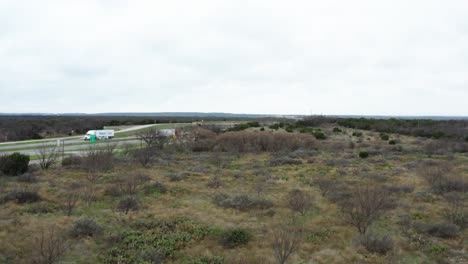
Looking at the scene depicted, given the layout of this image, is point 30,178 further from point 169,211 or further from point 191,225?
point 191,225

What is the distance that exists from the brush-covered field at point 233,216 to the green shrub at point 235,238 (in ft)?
0.09

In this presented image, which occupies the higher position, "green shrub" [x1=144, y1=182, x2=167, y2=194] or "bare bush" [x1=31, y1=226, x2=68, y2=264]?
"bare bush" [x1=31, y1=226, x2=68, y2=264]

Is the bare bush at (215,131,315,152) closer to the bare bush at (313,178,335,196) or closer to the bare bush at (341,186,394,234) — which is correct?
the bare bush at (313,178,335,196)

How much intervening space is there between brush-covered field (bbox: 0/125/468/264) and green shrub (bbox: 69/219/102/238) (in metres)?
0.03

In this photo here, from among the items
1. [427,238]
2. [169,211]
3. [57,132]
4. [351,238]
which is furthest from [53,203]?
[57,132]

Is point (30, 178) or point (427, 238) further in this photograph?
point (30, 178)

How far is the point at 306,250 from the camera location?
7629mm

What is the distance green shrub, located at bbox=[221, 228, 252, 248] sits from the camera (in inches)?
312

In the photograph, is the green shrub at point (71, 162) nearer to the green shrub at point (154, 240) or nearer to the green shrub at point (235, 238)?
the green shrub at point (154, 240)

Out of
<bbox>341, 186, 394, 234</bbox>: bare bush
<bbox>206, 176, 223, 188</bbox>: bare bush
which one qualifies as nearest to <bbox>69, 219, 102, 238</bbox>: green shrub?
<bbox>206, 176, 223, 188</bbox>: bare bush

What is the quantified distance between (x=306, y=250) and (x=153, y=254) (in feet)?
11.5

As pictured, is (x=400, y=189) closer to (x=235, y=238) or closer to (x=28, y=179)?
(x=235, y=238)

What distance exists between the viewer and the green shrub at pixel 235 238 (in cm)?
793

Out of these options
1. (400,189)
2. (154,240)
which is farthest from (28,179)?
(400,189)
